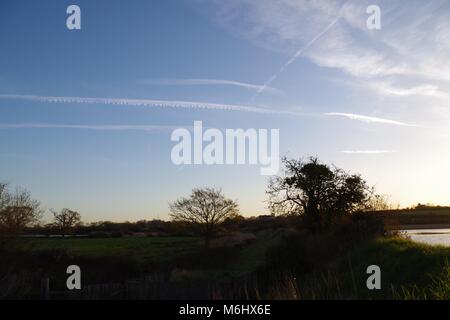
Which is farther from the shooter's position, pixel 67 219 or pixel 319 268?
pixel 67 219

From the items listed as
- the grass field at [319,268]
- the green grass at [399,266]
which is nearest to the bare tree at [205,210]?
the grass field at [319,268]

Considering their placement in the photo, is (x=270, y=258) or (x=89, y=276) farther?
(x=89, y=276)

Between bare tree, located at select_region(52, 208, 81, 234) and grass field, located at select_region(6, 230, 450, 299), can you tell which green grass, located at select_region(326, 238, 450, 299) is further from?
bare tree, located at select_region(52, 208, 81, 234)

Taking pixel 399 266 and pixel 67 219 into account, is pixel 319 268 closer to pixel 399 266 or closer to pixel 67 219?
pixel 399 266

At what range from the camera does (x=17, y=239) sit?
23953mm

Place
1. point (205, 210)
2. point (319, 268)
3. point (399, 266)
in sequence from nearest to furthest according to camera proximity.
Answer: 1. point (399, 266)
2. point (319, 268)
3. point (205, 210)

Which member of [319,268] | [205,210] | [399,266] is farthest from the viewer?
[205,210]

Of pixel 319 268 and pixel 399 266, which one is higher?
pixel 399 266

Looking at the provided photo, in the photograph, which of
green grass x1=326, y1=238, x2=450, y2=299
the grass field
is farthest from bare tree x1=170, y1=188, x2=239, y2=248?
green grass x1=326, y1=238, x2=450, y2=299

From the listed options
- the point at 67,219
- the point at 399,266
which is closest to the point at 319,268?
the point at 399,266

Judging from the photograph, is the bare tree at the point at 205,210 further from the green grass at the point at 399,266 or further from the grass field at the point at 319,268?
the green grass at the point at 399,266

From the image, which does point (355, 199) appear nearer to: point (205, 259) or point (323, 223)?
point (323, 223)
